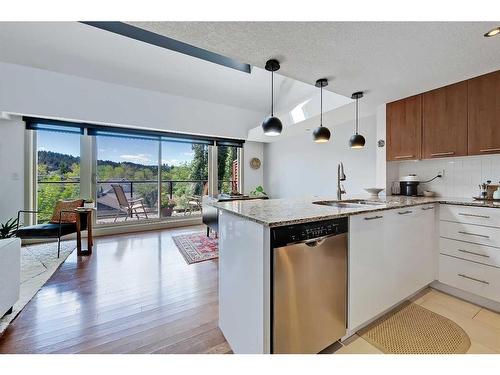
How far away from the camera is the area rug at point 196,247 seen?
3.23m

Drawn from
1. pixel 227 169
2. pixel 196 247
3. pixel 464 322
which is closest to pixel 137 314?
pixel 196 247

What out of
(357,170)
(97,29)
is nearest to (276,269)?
(357,170)

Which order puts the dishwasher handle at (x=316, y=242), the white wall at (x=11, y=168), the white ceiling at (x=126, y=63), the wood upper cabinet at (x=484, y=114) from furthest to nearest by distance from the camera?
the white wall at (x=11, y=168)
the white ceiling at (x=126, y=63)
the wood upper cabinet at (x=484, y=114)
the dishwasher handle at (x=316, y=242)

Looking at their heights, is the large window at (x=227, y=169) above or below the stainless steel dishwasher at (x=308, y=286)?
above

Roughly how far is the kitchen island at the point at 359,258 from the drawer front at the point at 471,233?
0.01m

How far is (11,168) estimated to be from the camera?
370 centimetres

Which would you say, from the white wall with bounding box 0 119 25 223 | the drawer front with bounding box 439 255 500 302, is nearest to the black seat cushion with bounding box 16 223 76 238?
the white wall with bounding box 0 119 25 223

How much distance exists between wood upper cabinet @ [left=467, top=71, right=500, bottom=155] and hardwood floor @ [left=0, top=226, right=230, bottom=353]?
2.95 m

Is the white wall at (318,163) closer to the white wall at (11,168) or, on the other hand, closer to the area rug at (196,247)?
the area rug at (196,247)

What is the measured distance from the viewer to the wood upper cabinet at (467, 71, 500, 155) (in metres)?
2.04

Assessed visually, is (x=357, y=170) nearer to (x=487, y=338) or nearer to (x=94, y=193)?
(x=487, y=338)

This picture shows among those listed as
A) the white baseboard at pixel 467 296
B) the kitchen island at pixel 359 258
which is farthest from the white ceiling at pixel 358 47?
the white baseboard at pixel 467 296

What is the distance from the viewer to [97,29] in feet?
10.4

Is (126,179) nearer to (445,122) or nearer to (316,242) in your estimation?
(316,242)
